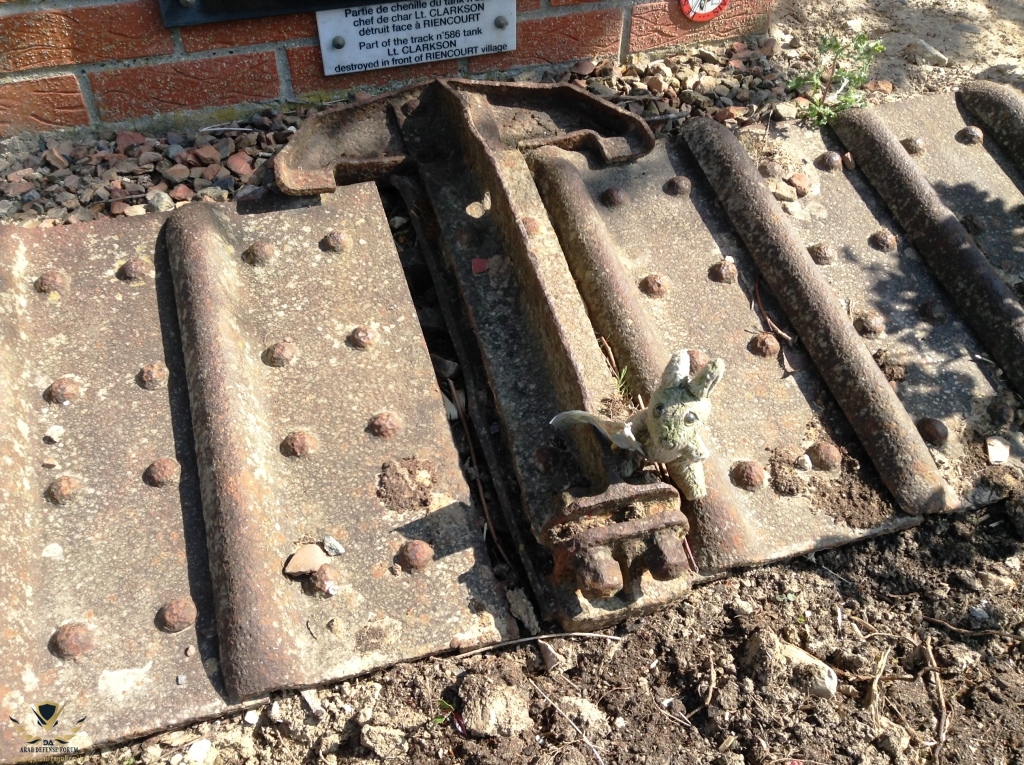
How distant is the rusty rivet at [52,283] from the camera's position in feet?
7.13

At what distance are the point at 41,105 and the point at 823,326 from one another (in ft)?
8.48

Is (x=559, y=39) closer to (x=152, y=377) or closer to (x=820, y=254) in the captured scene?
(x=820, y=254)

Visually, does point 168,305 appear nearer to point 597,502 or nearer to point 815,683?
point 597,502

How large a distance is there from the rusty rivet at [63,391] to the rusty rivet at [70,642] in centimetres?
59

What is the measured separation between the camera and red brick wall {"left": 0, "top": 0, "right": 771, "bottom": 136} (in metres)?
2.54

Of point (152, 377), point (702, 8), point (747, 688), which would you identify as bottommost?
point (747, 688)

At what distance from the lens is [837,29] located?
3697mm

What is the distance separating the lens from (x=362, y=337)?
2.17 m

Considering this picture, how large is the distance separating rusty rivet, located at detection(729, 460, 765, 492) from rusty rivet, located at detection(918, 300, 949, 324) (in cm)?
85

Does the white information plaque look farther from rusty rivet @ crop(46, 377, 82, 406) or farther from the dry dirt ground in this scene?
the dry dirt ground

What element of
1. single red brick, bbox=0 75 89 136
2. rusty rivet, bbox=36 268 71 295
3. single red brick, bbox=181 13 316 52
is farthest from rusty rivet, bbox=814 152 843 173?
single red brick, bbox=0 75 89 136

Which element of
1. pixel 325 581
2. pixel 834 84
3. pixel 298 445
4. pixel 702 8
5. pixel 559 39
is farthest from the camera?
pixel 834 84

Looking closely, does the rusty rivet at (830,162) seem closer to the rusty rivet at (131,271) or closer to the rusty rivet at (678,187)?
the rusty rivet at (678,187)

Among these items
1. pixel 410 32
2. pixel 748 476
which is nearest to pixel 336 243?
pixel 410 32
